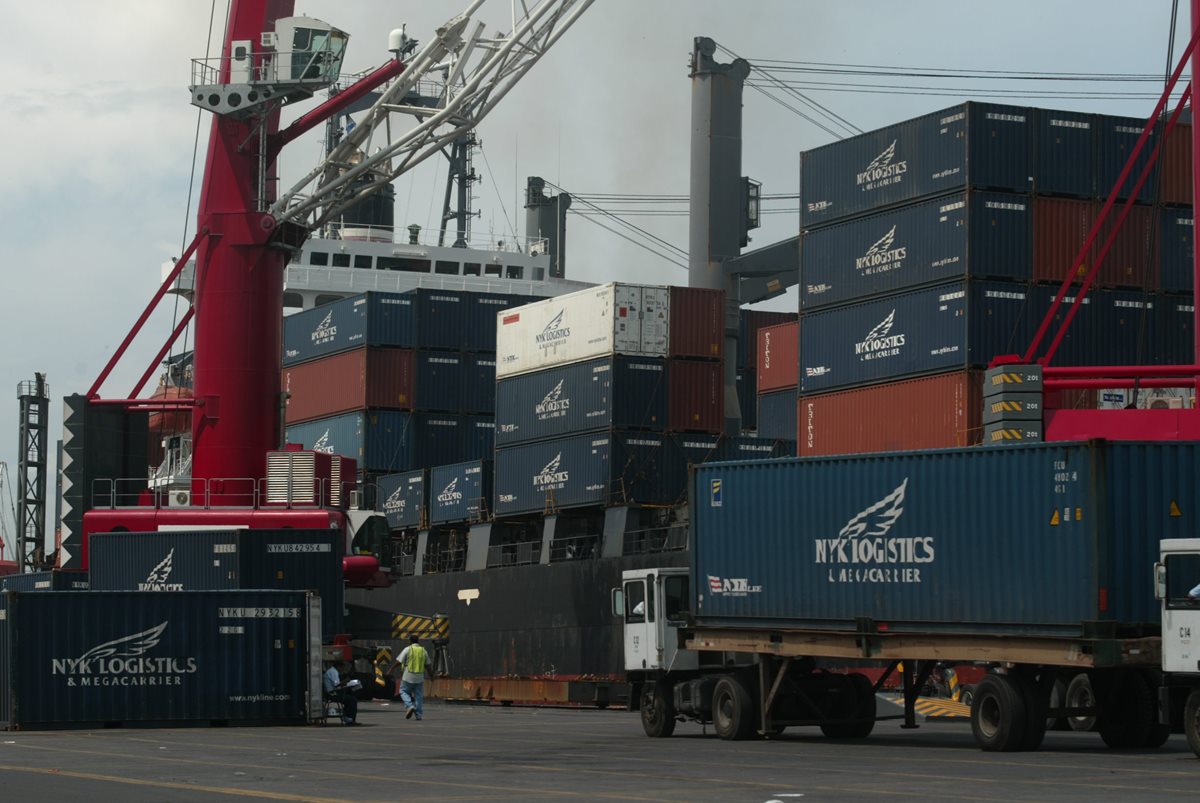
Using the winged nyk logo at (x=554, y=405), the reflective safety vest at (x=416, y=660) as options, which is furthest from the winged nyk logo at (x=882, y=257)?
the reflective safety vest at (x=416, y=660)

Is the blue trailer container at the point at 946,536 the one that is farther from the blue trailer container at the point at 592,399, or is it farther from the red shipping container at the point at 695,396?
the red shipping container at the point at 695,396

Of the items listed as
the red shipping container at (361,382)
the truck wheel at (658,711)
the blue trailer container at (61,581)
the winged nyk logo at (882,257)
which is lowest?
the truck wheel at (658,711)

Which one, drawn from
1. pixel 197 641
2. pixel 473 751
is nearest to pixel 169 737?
pixel 197 641

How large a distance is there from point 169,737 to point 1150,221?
2380cm

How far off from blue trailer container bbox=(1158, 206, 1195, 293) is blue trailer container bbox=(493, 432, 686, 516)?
44.7 feet

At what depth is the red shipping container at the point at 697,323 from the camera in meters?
47.3

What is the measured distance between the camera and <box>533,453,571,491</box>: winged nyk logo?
156 feet

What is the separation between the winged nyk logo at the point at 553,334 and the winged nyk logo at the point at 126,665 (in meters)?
19.9

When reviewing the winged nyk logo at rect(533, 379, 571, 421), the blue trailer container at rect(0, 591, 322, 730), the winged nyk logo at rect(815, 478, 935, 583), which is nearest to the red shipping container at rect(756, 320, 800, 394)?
the winged nyk logo at rect(533, 379, 571, 421)

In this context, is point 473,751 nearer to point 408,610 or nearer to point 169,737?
point 169,737

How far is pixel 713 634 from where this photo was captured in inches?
1037

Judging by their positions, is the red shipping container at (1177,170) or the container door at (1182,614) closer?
the container door at (1182,614)

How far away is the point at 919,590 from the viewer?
23484 mm

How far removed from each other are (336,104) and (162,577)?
39.2 ft
